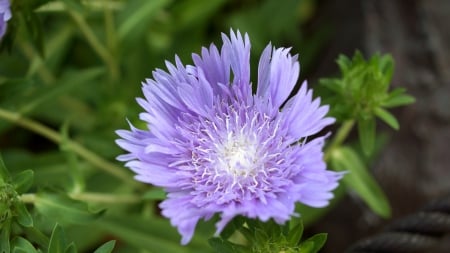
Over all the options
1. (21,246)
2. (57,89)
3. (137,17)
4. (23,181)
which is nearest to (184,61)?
(137,17)

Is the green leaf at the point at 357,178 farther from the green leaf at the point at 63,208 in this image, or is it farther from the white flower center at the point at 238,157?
the green leaf at the point at 63,208

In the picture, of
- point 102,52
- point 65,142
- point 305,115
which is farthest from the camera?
point 102,52

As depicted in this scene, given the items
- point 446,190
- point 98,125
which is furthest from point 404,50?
point 98,125

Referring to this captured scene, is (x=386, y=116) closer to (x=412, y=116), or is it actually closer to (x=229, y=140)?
(x=229, y=140)

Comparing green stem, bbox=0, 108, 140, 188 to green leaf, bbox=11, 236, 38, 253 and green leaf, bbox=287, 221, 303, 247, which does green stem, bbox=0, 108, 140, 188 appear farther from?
green leaf, bbox=287, 221, 303, 247

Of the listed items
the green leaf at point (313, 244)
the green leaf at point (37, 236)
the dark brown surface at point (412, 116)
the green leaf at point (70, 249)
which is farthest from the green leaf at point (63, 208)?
the dark brown surface at point (412, 116)

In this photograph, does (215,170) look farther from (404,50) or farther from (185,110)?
(404,50)
